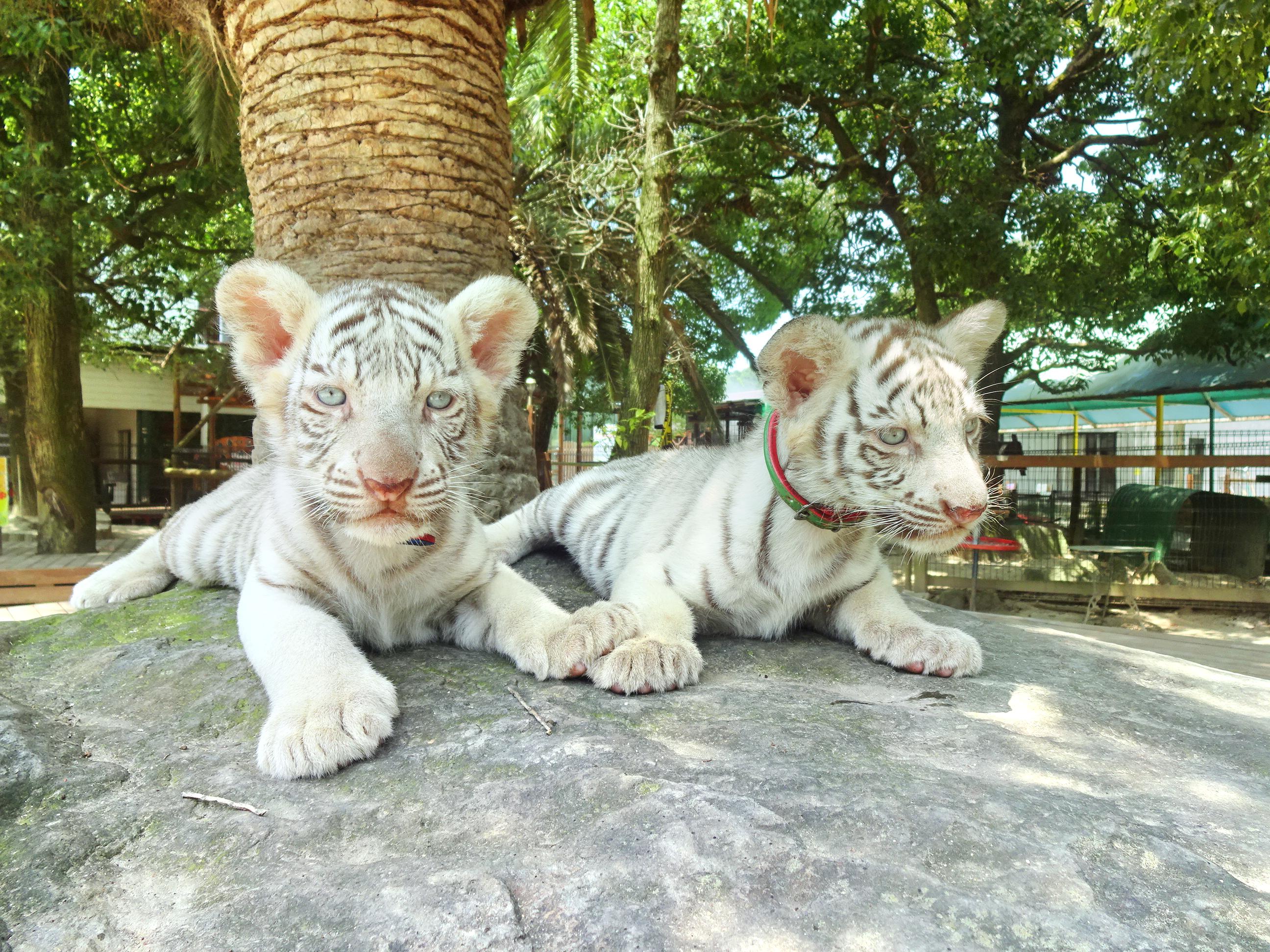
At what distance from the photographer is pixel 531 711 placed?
2.11 metres

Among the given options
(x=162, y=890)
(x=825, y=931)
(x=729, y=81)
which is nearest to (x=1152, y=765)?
(x=825, y=931)

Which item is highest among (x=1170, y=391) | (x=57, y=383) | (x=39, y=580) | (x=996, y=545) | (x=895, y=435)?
(x=1170, y=391)

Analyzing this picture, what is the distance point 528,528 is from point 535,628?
Answer: 1.90 m

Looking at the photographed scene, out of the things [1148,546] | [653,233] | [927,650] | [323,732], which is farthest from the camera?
[1148,546]

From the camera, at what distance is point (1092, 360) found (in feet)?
52.0

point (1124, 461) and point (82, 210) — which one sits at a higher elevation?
point (82, 210)

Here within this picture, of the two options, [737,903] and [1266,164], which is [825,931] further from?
[1266,164]

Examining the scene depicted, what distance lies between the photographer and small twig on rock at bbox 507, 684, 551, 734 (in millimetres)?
1998

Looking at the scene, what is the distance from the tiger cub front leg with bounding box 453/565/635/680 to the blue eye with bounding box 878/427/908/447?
973 millimetres

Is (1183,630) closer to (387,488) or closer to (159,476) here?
(387,488)

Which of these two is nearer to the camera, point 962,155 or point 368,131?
point 368,131

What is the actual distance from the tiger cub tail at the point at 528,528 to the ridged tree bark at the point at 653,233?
4863mm

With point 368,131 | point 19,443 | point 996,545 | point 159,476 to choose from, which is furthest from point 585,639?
point 159,476

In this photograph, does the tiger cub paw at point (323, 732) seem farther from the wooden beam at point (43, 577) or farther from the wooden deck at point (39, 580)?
the wooden beam at point (43, 577)
